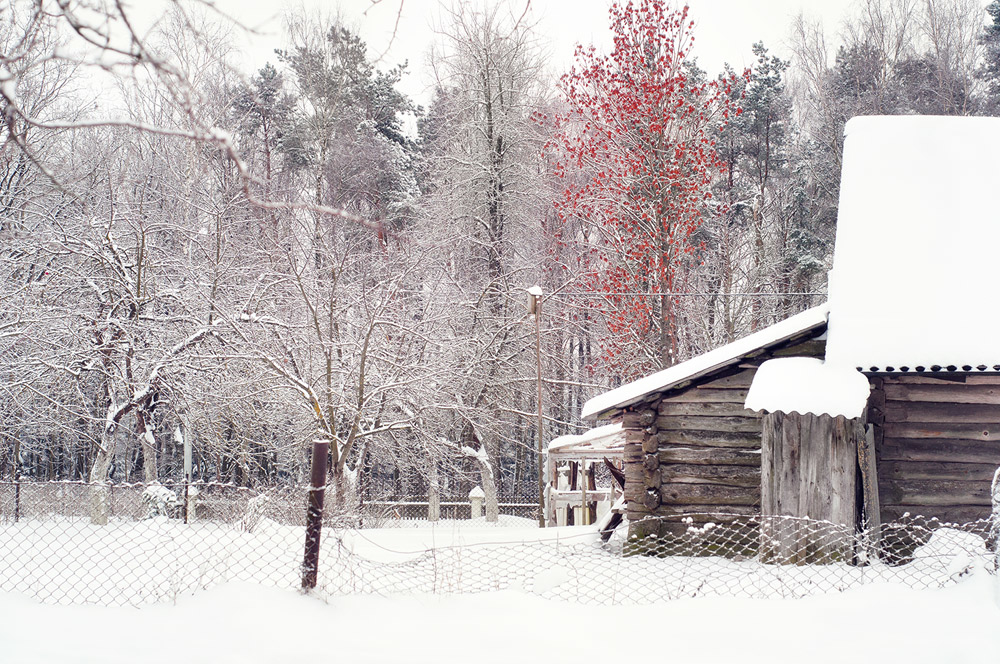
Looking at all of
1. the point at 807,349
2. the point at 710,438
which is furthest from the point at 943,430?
the point at 710,438

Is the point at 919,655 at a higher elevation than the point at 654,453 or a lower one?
lower

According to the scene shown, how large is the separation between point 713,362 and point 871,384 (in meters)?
1.88

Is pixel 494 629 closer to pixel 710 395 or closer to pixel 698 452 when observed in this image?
pixel 698 452

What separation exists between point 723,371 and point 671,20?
11929mm

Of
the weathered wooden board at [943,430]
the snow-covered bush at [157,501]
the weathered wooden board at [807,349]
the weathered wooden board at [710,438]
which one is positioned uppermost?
the weathered wooden board at [807,349]

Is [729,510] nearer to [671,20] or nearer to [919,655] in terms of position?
[919,655]

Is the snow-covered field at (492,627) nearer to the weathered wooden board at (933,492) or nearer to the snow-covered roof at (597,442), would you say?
the weathered wooden board at (933,492)

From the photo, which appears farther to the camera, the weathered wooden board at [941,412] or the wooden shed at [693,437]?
the wooden shed at [693,437]

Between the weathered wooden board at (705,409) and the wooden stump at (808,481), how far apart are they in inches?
67.2

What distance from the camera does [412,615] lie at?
4.67 metres

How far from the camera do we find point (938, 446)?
30.2 feet

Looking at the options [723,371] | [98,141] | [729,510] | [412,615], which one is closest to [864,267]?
[723,371]

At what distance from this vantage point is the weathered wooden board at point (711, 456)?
394 inches

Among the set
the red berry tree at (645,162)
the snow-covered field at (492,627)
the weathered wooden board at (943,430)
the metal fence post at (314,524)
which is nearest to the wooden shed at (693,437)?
the weathered wooden board at (943,430)
